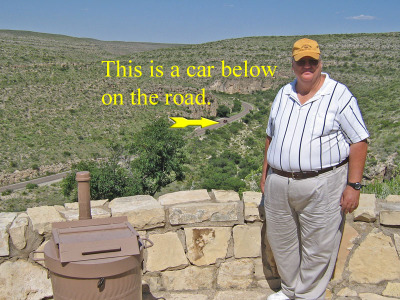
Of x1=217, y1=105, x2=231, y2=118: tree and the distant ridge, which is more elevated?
the distant ridge

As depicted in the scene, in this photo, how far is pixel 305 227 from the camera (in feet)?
9.51

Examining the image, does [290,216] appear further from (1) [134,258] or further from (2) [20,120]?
(2) [20,120]

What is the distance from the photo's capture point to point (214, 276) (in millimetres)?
3605

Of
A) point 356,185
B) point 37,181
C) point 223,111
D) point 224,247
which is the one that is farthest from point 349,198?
point 223,111

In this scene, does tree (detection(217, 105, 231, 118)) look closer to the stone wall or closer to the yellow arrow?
the yellow arrow

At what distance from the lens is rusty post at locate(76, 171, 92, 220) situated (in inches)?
111

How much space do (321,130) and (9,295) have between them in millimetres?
2544

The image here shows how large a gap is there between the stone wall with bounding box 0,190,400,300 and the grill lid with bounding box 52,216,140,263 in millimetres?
613

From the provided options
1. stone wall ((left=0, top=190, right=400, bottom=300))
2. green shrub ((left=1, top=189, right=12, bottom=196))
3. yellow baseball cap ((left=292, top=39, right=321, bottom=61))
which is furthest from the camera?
green shrub ((left=1, top=189, right=12, bottom=196))

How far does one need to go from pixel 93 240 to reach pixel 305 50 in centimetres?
176

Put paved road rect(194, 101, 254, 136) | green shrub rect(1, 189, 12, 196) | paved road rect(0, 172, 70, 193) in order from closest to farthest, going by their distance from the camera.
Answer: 1. green shrub rect(1, 189, 12, 196)
2. paved road rect(0, 172, 70, 193)
3. paved road rect(194, 101, 254, 136)

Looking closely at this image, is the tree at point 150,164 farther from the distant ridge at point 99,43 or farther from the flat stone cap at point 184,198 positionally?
the distant ridge at point 99,43

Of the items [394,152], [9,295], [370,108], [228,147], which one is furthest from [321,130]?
[228,147]

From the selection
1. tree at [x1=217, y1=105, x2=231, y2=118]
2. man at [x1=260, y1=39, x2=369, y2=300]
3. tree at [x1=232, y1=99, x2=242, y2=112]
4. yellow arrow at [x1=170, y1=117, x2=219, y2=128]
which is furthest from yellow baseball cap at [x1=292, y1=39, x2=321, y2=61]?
tree at [x1=232, y1=99, x2=242, y2=112]
